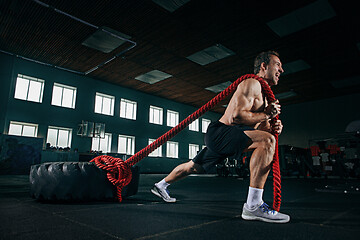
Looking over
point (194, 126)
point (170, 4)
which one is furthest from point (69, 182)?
point (194, 126)

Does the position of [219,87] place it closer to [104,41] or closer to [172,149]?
[172,149]

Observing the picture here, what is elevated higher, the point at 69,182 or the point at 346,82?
the point at 346,82

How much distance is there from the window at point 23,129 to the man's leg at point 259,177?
9.09 m

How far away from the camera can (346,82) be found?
959 centimetres

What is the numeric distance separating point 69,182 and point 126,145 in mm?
9273

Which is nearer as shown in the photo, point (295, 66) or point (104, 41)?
point (104, 41)

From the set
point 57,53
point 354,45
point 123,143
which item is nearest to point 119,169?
point 57,53

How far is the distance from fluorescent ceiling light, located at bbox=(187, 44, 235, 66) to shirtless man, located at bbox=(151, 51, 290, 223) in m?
5.78

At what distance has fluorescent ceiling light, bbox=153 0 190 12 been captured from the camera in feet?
16.9

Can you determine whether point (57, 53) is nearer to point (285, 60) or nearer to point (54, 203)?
point (54, 203)

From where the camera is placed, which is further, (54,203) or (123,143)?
(123,143)

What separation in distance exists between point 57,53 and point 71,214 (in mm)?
7782

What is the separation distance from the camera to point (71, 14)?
5633 millimetres

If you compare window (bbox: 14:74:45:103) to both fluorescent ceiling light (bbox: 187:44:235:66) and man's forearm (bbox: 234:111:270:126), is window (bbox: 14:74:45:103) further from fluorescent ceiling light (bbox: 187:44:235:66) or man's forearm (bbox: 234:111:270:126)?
man's forearm (bbox: 234:111:270:126)
